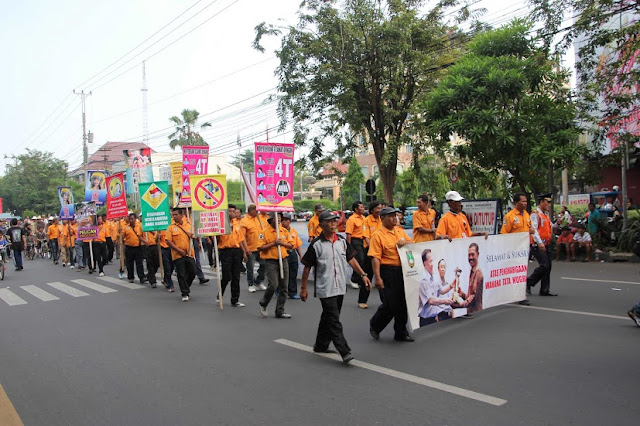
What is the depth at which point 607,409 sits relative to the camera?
13.9ft

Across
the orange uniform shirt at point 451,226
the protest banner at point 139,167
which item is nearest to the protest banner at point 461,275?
the orange uniform shirt at point 451,226

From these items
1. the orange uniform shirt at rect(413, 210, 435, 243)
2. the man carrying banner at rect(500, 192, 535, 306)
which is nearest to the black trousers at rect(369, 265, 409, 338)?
the orange uniform shirt at rect(413, 210, 435, 243)

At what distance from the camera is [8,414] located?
4672 mm

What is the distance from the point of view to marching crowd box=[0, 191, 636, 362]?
613 cm

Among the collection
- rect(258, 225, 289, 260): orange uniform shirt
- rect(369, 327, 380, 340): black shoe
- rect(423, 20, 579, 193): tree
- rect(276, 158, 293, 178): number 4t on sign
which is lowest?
rect(369, 327, 380, 340): black shoe

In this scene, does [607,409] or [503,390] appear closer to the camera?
[607,409]

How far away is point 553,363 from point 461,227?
284 centimetres

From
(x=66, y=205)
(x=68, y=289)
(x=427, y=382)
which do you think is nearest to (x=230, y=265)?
(x=68, y=289)

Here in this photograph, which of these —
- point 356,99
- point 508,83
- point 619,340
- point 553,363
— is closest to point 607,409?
point 553,363

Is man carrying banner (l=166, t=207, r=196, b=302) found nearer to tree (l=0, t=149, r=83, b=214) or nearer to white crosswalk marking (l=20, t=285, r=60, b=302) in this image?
white crosswalk marking (l=20, t=285, r=60, b=302)

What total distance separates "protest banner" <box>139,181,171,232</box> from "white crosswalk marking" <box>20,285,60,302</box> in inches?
99.3

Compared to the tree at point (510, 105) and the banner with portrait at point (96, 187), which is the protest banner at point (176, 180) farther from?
the tree at point (510, 105)

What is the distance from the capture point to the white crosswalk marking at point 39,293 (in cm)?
1179

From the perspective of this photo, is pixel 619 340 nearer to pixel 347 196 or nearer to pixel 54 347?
pixel 54 347
